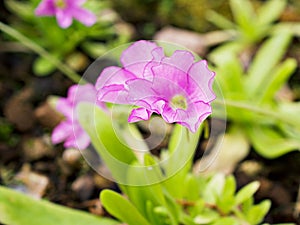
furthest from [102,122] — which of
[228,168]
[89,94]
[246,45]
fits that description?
[246,45]

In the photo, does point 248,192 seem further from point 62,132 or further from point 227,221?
point 62,132

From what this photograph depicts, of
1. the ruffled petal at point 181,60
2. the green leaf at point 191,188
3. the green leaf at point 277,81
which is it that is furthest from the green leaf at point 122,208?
the green leaf at point 277,81

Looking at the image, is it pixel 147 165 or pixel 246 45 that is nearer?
pixel 147 165

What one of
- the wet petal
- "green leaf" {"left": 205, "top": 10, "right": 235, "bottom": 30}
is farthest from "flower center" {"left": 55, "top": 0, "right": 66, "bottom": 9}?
"green leaf" {"left": 205, "top": 10, "right": 235, "bottom": 30}

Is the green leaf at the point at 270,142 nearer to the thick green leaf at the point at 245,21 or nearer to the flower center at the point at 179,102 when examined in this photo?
the thick green leaf at the point at 245,21

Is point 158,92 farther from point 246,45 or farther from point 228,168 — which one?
point 246,45

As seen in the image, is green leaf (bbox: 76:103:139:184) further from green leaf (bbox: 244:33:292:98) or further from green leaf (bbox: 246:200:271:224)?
green leaf (bbox: 244:33:292:98)

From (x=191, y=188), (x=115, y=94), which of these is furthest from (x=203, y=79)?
(x=191, y=188)
